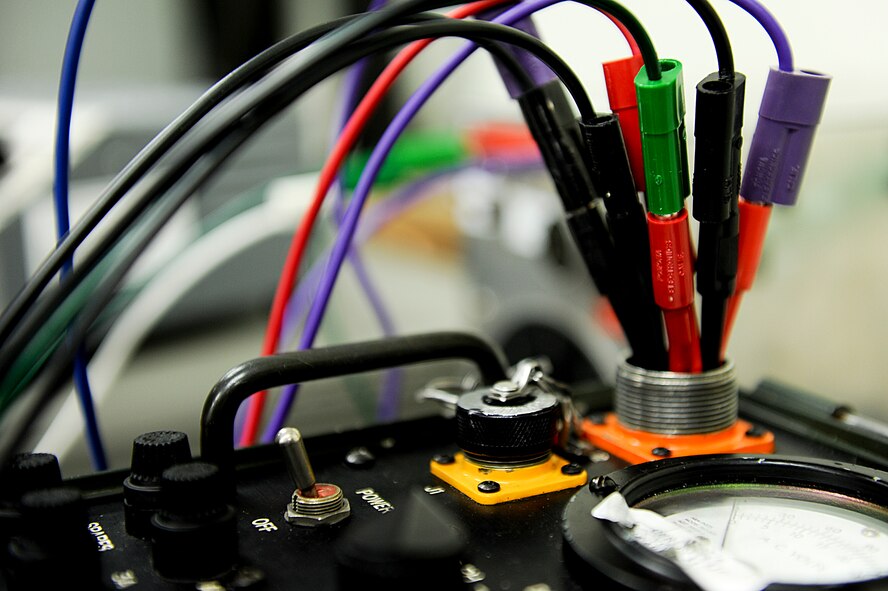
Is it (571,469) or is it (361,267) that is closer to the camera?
(571,469)

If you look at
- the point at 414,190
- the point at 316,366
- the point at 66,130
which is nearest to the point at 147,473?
the point at 316,366

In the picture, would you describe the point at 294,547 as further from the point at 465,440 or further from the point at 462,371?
the point at 462,371

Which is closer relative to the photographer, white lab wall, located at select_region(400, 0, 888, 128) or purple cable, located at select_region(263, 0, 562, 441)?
purple cable, located at select_region(263, 0, 562, 441)

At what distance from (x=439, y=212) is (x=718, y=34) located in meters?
0.92

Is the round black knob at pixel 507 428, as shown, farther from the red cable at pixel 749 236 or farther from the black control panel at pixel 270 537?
the red cable at pixel 749 236

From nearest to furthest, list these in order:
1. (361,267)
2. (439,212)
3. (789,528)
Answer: (789,528), (361,267), (439,212)

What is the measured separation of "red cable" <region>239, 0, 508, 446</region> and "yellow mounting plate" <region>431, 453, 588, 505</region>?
0.16 m

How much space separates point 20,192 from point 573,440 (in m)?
0.82

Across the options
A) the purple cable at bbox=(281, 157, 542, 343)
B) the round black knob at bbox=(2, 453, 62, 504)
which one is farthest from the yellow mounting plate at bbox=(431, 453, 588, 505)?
the purple cable at bbox=(281, 157, 542, 343)

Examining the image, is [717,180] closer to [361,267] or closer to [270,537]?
[270,537]

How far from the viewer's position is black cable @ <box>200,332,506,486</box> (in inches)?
19.6

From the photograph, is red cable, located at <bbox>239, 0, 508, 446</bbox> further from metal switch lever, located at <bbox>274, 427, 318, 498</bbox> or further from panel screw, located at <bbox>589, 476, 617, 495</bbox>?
panel screw, located at <bbox>589, 476, 617, 495</bbox>

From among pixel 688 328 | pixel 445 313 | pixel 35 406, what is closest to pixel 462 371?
pixel 445 313

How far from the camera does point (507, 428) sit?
0.50 meters
